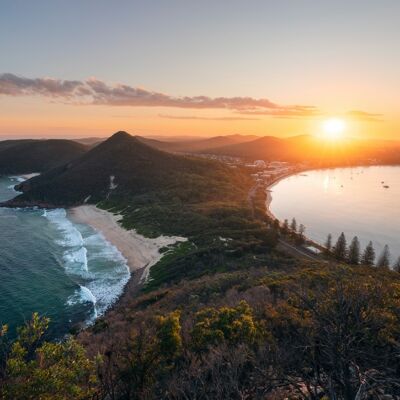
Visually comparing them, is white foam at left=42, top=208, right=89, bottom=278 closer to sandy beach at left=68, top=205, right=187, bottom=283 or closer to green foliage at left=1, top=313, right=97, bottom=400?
sandy beach at left=68, top=205, right=187, bottom=283

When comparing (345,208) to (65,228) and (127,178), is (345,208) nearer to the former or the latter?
(127,178)

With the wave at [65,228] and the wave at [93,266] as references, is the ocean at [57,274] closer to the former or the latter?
the wave at [93,266]

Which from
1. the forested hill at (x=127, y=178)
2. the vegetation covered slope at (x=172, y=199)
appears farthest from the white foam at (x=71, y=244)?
the forested hill at (x=127, y=178)

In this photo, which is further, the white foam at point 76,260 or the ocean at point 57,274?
the white foam at point 76,260

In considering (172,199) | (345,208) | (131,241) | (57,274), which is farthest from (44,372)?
(345,208)

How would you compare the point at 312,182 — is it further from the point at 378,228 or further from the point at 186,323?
the point at 186,323

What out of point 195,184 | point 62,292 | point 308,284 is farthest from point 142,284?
point 195,184
